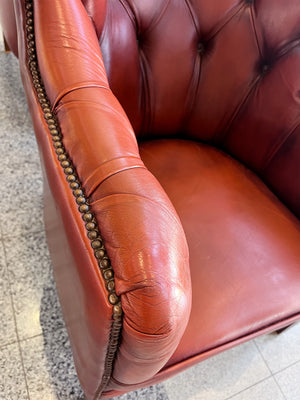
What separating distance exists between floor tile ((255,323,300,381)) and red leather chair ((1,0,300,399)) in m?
0.39

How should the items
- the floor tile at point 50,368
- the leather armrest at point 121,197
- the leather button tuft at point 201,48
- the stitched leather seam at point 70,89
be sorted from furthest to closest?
the floor tile at point 50,368
the leather button tuft at point 201,48
the stitched leather seam at point 70,89
the leather armrest at point 121,197

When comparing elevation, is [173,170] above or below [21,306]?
above

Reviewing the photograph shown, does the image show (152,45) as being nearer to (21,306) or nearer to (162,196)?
(162,196)

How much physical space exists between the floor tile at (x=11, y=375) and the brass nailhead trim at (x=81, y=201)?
376 mm

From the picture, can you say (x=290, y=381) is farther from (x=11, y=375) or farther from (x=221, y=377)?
(x=11, y=375)

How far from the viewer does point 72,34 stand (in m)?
0.52

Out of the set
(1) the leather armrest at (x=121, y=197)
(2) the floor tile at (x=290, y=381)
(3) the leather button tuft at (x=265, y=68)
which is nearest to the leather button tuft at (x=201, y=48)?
(3) the leather button tuft at (x=265, y=68)

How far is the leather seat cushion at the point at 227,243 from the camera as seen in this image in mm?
650

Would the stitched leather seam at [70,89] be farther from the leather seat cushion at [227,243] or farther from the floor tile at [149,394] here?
the floor tile at [149,394]

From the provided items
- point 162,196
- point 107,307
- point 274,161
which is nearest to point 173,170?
point 274,161

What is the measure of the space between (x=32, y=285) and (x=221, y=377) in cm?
60

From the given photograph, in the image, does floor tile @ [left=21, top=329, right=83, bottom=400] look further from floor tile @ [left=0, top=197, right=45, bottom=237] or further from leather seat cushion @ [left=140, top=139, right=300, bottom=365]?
leather seat cushion @ [left=140, top=139, right=300, bottom=365]

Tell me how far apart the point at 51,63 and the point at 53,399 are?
31.2 inches

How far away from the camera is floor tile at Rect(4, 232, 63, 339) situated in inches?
37.5
